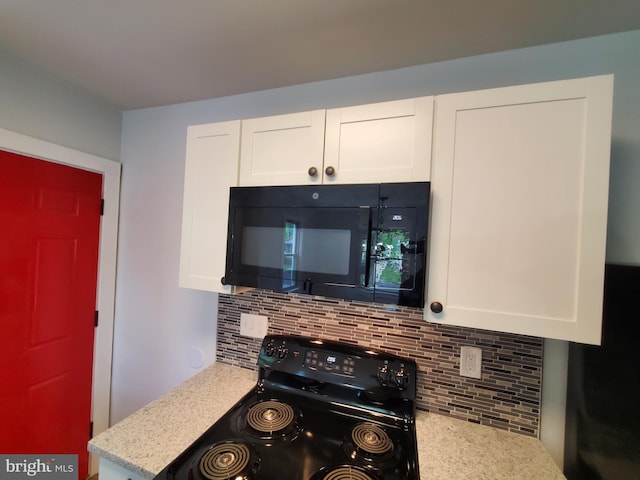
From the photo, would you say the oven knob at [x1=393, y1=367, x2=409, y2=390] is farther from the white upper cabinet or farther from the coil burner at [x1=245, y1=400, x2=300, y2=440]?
the white upper cabinet

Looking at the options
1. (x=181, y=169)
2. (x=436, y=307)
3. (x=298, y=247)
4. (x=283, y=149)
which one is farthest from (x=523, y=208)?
(x=181, y=169)

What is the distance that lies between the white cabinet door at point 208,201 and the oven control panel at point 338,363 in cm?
40

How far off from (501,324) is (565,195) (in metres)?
0.43

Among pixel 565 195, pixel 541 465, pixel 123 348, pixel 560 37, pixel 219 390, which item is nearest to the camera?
pixel 565 195

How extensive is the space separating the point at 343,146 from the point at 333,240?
1.15 feet

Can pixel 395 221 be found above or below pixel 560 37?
below

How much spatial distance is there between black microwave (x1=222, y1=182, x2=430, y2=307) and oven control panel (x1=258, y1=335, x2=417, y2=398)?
0.42 meters

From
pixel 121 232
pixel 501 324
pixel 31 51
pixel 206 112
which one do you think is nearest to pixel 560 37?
pixel 501 324

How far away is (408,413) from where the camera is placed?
3.51 feet

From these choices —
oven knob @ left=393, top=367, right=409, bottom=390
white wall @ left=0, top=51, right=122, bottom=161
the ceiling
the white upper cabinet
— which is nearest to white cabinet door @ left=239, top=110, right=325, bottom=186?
the white upper cabinet

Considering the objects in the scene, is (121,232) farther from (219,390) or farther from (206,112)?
(219,390)

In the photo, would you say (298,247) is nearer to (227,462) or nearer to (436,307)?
(436,307)

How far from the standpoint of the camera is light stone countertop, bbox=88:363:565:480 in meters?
0.85

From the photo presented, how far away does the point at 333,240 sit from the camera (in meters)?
0.96
